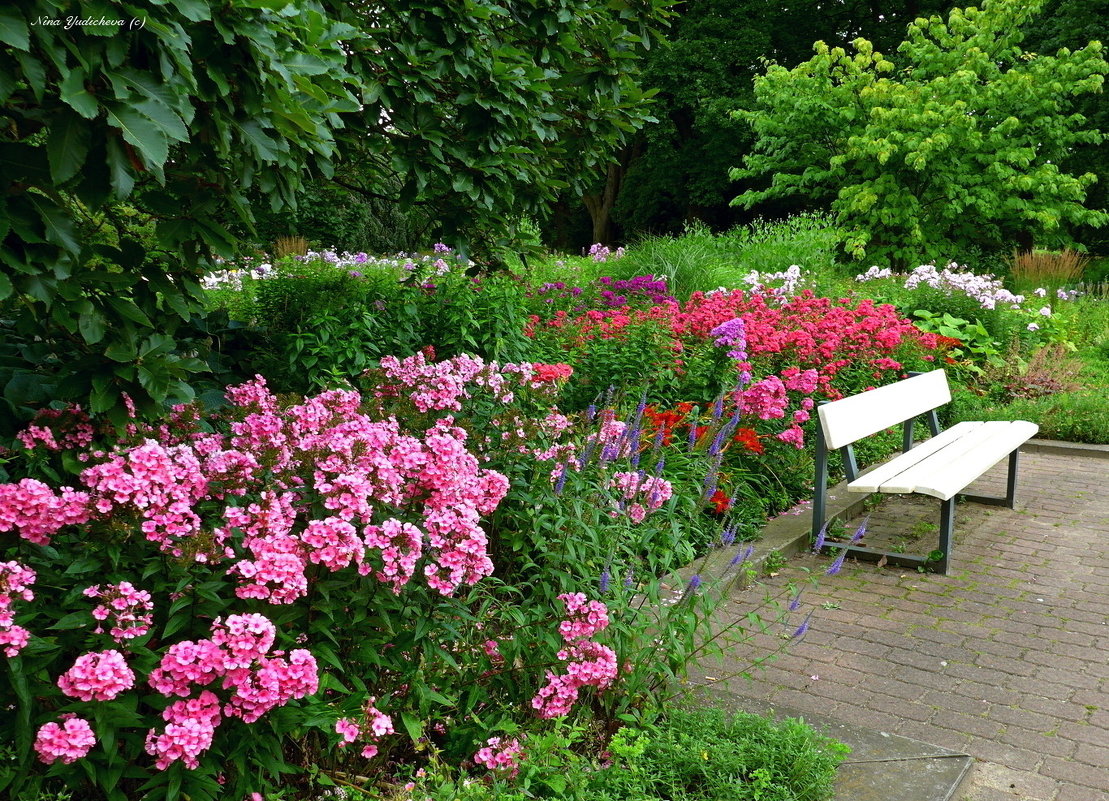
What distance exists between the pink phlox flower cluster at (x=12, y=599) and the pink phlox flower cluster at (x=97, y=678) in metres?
0.12

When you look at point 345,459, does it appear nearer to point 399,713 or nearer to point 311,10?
point 399,713

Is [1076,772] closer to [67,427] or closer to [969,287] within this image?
[67,427]

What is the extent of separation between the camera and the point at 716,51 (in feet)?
92.3

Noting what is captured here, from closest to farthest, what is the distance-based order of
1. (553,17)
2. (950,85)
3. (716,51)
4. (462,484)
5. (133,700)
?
(133,700)
(462,484)
(553,17)
(950,85)
(716,51)

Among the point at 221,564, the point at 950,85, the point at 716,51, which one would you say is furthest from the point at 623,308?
the point at 716,51

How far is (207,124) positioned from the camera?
2402 millimetres

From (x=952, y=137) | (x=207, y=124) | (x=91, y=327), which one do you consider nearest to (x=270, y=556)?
(x=91, y=327)

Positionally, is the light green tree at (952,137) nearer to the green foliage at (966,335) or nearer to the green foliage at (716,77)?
the green foliage at (966,335)

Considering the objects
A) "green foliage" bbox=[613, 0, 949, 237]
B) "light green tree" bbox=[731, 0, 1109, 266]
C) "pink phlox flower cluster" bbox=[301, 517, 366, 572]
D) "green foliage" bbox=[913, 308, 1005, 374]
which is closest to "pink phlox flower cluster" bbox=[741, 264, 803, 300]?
"green foliage" bbox=[913, 308, 1005, 374]

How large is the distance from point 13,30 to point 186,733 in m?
1.50

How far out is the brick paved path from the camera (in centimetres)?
320

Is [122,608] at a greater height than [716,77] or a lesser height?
lesser

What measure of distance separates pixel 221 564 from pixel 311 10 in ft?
5.26

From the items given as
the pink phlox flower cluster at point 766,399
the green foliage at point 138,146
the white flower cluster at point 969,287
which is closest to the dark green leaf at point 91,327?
the green foliage at point 138,146
